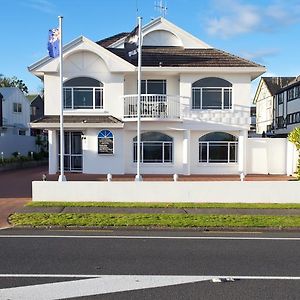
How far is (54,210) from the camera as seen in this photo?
43.1 ft

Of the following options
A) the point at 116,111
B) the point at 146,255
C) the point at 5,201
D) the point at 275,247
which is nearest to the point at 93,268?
the point at 146,255

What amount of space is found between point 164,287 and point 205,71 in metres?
20.2

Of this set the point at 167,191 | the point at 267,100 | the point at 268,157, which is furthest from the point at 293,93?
the point at 167,191

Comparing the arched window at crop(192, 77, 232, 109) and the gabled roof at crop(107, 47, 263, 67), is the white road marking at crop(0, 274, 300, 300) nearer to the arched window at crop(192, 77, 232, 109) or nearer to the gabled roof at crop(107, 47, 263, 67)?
the arched window at crop(192, 77, 232, 109)

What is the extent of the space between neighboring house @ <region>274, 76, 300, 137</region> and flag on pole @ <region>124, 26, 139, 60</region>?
26156 millimetres

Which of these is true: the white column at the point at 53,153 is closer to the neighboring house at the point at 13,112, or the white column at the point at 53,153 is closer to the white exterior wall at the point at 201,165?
the white exterior wall at the point at 201,165

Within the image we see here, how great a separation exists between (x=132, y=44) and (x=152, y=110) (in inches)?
168

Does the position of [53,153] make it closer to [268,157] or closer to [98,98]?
[98,98]

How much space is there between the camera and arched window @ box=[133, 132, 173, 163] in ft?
84.2

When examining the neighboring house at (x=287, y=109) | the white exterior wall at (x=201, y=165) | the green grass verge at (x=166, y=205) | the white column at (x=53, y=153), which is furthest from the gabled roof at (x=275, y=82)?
the green grass verge at (x=166, y=205)

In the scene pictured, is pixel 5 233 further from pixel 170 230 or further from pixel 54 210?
pixel 170 230

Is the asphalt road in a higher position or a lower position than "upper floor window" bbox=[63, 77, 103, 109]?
lower

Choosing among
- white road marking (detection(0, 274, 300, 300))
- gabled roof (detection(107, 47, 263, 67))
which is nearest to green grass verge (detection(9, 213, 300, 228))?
white road marking (detection(0, 274, 300, 300))

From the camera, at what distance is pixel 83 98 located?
2506 centimetres
